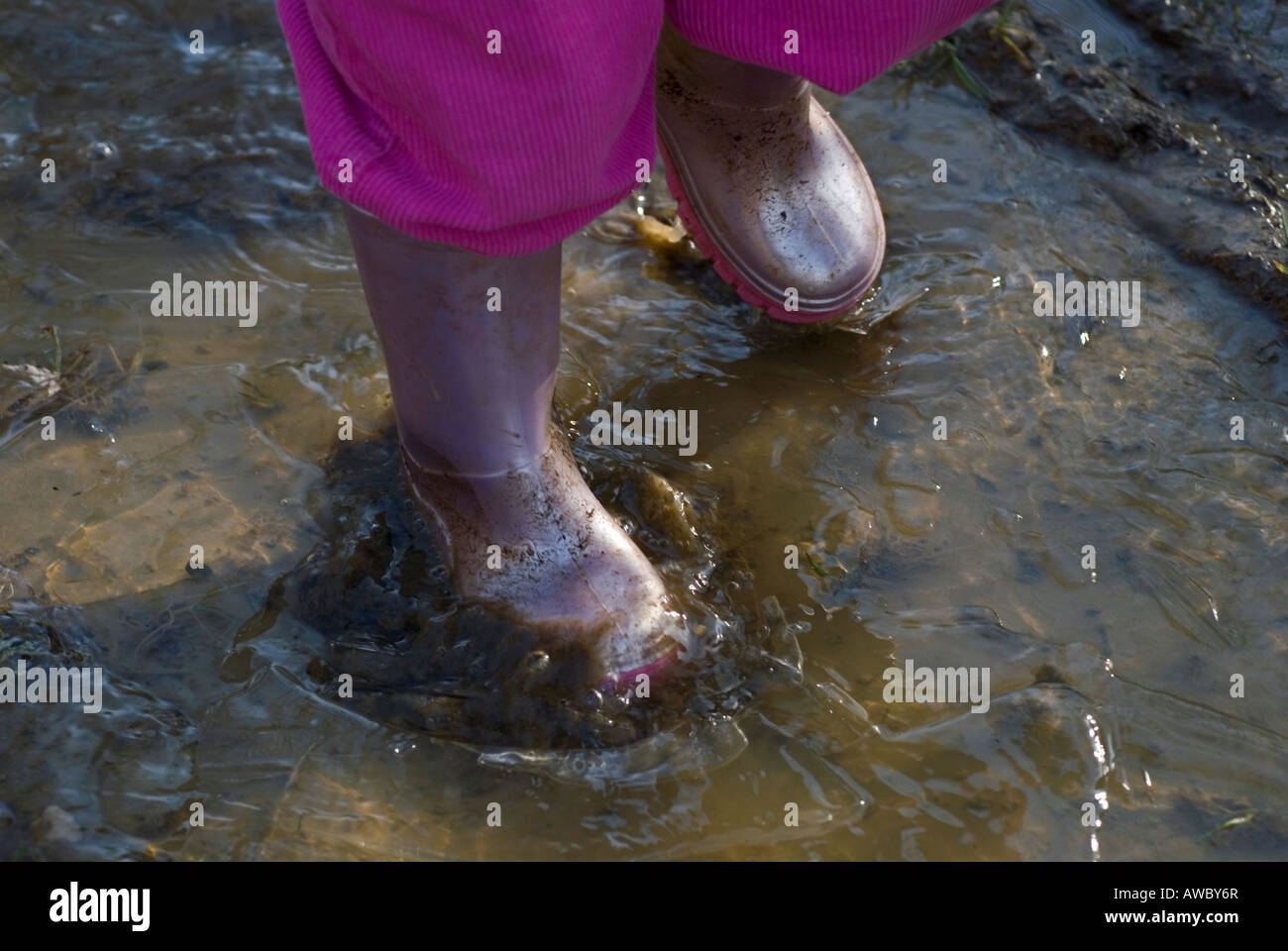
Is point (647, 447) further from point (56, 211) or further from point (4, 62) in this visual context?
point (4, 62)

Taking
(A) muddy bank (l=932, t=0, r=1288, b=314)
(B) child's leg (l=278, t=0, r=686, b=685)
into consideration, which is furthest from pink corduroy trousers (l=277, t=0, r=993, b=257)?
(A) muddy bank (l=932, t=0, r=1288, b=314)

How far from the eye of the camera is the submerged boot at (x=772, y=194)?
2.07 metres

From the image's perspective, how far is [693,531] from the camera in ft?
6.06

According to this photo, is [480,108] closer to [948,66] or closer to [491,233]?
[491,233]

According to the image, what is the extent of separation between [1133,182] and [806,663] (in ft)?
4.56

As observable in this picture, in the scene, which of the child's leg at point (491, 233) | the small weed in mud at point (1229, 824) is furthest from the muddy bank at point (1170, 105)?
the child's leg at point (491, 233)

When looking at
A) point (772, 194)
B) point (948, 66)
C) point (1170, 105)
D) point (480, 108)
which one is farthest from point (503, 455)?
point (1170, 105)

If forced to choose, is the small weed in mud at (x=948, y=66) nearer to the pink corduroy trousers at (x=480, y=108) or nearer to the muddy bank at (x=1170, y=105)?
the muddy bank at (x=1170, y=105)

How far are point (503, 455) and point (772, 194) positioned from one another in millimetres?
798

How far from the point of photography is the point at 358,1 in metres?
1.21

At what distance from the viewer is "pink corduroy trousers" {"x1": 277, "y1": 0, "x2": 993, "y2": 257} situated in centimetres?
121

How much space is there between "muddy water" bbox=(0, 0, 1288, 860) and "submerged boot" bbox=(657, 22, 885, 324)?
0.40ft

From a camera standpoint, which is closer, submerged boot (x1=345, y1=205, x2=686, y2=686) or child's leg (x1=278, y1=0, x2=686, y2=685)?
child's leg (x1=278, y1=0, x2=686, y2=685)

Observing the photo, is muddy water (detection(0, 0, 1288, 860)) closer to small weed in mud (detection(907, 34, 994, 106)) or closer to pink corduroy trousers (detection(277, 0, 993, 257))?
small weed in mud (detection(907, 34, 994, 106))
